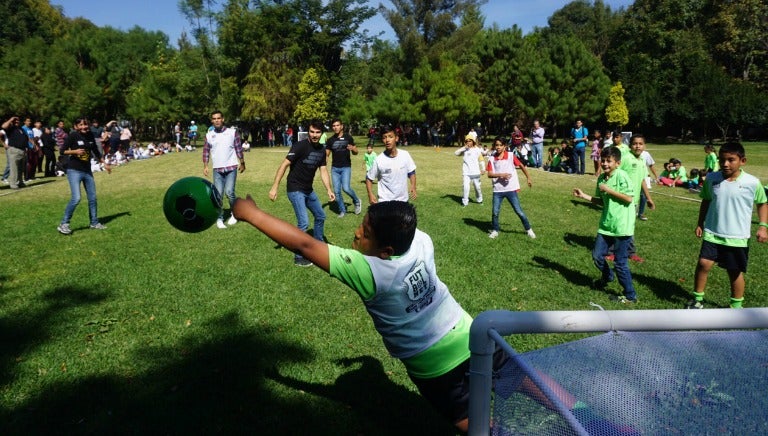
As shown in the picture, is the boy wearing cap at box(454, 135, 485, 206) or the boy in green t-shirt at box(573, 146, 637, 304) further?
the boy wearing cap at box(454, 135, 485, 206)

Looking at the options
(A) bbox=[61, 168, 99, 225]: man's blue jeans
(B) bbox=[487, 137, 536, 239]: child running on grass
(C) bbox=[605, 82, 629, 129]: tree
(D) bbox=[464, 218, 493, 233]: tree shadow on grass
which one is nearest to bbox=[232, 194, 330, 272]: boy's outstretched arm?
(B) bbox=[487, 137, 536, 239]: child running on grass

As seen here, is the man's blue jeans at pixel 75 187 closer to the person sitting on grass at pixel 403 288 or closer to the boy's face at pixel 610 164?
the person sitting on grass at pixel 403 288

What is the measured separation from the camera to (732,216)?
5625mm

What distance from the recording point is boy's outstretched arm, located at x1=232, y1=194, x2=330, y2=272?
2.62 m

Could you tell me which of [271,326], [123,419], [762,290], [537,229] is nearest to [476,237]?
[537,229]

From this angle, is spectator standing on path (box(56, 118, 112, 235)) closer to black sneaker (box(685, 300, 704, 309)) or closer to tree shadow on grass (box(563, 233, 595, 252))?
tree shadow on grass (box(563, 233, 595, 252))

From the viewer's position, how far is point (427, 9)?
46.2 metres

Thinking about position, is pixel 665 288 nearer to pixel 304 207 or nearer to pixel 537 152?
pixel 304 207

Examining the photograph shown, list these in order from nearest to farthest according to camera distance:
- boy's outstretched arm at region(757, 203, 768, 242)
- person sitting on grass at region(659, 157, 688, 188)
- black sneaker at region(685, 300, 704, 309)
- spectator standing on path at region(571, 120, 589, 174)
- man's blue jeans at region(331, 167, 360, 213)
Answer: boy's outstretched arm at region(757, 203, 768, 242) < black sneaker at region(685, 300, 704, 309) < man's blue jeans at region(331, 167, 360, 213) < person sitting on grass at region(659, 157, 688, 188) < spectator standing on path at region(571, 120, 589, 174)

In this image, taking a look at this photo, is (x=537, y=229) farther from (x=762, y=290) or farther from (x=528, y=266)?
(x=762, y=290)

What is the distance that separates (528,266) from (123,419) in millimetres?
6045

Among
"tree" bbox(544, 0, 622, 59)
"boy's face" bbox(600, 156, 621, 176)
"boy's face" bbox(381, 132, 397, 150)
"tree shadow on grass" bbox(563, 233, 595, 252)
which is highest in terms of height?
"tree" bbox(544, 0, 622, 59)

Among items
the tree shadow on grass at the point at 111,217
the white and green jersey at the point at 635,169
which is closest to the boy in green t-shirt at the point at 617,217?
the white and green jersey at the point at 635,169

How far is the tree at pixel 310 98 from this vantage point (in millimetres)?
41375
